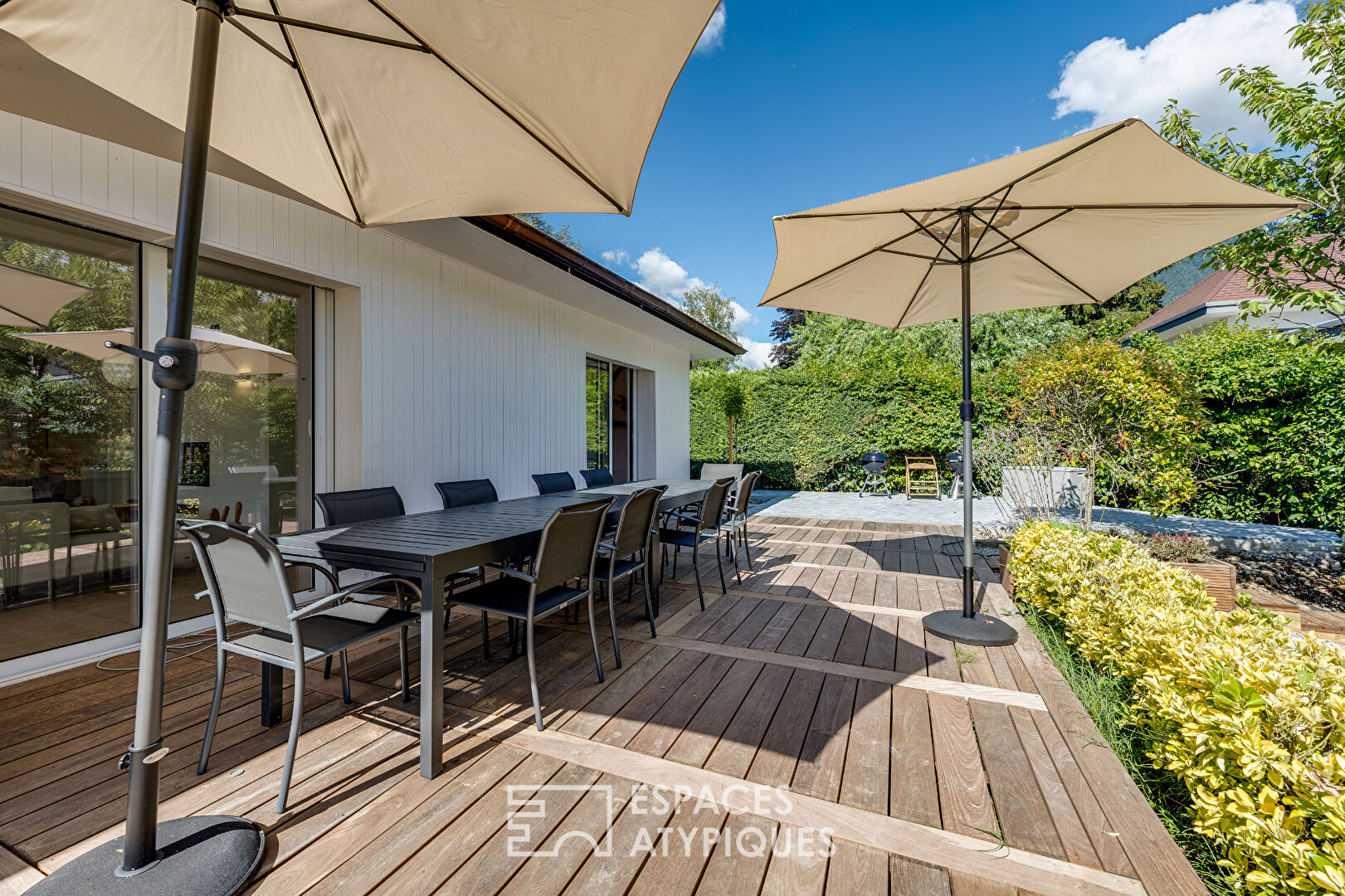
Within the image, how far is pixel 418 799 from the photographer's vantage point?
1.74m

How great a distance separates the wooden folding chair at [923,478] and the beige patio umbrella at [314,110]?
373 inches

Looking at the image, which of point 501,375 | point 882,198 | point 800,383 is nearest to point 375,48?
point 882,198

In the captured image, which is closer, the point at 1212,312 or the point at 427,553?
the point at 427,553

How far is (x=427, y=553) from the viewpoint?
6.31ft

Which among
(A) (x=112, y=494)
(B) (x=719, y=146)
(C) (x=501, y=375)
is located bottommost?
(A) (x=112, y=494)

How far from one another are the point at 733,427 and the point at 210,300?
972 cm

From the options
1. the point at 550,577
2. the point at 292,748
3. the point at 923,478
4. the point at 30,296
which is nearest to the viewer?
the point at 292,748

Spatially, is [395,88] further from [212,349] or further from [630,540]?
[212,349]

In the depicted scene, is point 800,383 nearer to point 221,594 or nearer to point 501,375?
point 501,375

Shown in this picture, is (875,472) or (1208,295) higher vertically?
(1208,295)

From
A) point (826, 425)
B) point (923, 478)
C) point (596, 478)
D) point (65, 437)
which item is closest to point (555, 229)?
point (826, 425)

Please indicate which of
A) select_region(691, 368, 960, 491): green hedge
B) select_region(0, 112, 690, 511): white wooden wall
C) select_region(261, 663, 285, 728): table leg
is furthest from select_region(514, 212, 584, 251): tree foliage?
select_region(261, 663, 285, 728): table leg

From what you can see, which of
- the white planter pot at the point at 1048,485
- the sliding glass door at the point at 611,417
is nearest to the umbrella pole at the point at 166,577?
the sliding glass door at the point at 611,417

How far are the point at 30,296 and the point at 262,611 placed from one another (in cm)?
224
